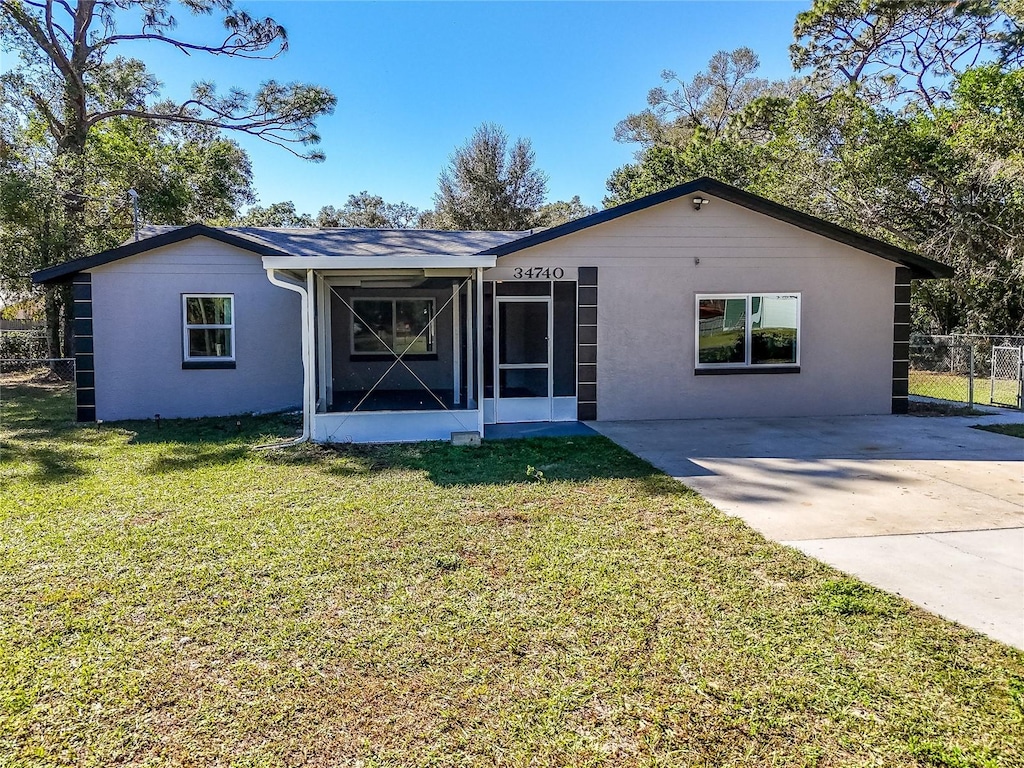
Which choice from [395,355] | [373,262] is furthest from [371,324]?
[373,262]

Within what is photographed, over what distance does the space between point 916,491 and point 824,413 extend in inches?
194

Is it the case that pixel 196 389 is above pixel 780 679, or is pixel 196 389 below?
above

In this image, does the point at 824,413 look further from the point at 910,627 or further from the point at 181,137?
the point at 181,137

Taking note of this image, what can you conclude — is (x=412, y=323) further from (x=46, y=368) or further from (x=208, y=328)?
(x=46, y=368)

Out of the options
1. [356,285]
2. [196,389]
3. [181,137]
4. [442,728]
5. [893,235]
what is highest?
[181,137]

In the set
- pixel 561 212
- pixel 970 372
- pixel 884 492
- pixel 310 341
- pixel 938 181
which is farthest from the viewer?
pixel 561 212

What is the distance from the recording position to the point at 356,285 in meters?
10.1

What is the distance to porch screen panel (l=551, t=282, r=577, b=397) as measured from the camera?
1009 centimetres

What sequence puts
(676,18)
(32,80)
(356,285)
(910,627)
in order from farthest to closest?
1. (32,80)
2. (676,18)
3. (356,285)
4. (910,627)

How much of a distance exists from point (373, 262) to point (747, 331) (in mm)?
6182

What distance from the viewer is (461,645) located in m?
3.23

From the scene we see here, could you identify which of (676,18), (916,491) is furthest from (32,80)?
(916,491)

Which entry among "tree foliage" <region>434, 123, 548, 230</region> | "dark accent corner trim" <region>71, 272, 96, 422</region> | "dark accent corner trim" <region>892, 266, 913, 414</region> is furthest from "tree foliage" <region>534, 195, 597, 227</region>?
"dark accent corner trim" <region>71, 272, 96, 422</region>

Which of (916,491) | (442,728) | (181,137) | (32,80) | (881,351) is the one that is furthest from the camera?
(181,137)
